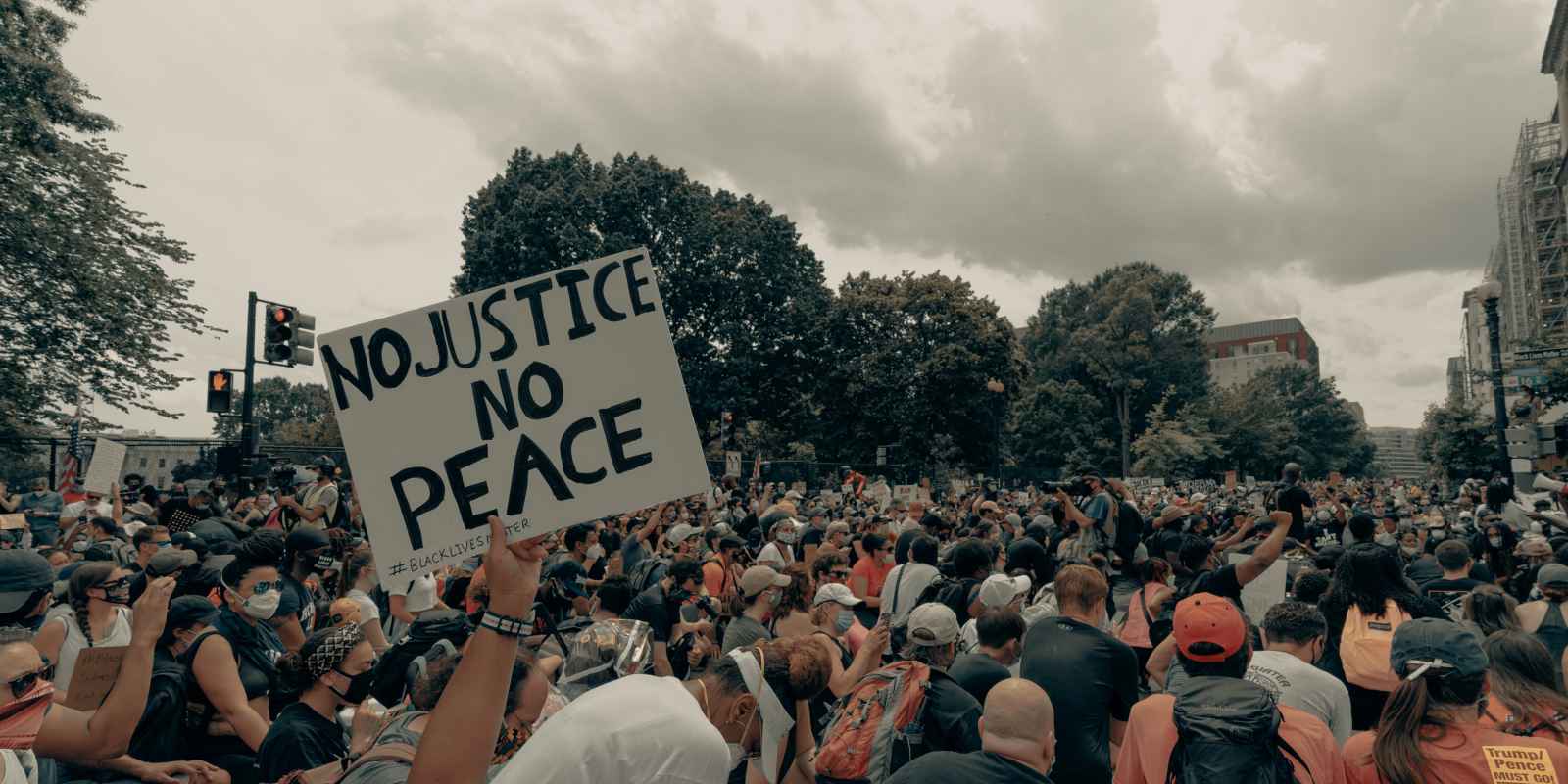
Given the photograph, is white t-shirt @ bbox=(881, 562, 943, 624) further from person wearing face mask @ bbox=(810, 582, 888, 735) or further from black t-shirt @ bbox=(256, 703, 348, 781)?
black t-shirt @ bbox=(256, 703, 348, 781)

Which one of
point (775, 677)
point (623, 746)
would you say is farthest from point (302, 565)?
point (623, 746)

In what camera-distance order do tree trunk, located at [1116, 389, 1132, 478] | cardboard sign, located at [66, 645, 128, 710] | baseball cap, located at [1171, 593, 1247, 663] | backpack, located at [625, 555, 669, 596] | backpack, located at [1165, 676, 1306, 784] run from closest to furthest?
backpack, located at [1165, 676, 1306, 784]
baseball cap, located at [1171, 593, 1247, 663]
cardboard sign, located at [66, 645, 128, 710]
backpack, located at [625, 555, 669, 596]
tree trunk, located at [1116, 389, 1132, 478]

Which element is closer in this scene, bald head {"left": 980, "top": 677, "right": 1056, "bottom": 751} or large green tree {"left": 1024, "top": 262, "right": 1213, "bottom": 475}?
bald head {"left": 980, "top": 677, "right": 1056, "bottom": 751}

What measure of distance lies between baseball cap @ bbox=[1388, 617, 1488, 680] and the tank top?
11.1 ft

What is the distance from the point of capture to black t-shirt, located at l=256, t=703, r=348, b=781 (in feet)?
11.0

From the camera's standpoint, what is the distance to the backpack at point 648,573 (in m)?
7.90

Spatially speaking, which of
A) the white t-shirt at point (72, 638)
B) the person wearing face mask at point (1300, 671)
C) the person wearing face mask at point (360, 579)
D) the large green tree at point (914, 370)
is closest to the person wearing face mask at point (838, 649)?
the person wearing face mask at point (1300, 671)

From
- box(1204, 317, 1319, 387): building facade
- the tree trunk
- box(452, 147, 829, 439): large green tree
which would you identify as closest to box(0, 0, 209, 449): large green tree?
box(452, 147, 829, 439): large green tree

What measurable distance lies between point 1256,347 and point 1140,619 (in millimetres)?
154423

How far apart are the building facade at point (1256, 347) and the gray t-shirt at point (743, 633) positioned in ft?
471

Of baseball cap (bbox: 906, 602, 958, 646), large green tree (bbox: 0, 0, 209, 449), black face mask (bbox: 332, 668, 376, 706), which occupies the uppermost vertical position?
large green tree (bbox: 0, 0, 209, 449)

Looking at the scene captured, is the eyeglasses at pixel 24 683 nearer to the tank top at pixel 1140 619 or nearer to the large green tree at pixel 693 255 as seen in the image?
the tank top at pixel 1140 619

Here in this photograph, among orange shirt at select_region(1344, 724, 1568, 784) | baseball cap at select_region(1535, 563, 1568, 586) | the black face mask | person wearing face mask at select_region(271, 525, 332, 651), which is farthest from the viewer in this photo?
person wearing face mask at select_region(271, 525, 332, 651)

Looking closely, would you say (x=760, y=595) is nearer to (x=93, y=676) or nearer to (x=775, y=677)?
(x=775, y=677)
